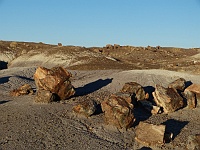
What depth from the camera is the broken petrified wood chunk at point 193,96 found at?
19.4 metres

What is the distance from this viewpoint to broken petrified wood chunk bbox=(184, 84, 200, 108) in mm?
19422

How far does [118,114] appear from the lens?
15.0 metres

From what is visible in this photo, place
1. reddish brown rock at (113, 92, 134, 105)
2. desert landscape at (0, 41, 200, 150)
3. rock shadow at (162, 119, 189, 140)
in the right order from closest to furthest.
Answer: desert landscape at (0, 41, 200, 150) < rock shadow at (162, 119, 189, 140) < reddish brown rock at (113, 92, 134, 105)

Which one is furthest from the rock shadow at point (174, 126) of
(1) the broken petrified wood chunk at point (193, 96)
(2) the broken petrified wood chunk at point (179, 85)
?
(2) the broken petrified wood chunk at point (179, 85)

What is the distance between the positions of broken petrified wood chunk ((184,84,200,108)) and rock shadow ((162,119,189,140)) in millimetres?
2654

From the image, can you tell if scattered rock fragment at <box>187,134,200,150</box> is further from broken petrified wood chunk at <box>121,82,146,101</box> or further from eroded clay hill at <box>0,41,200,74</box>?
eroded clay hill at <box>0,41,200,74</box>

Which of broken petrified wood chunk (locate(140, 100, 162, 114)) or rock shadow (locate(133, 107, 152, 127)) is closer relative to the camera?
rock shadow (locate(133, 107, 152, 127))

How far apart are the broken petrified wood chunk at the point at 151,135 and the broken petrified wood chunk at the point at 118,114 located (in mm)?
1341

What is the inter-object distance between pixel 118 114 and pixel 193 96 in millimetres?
6744

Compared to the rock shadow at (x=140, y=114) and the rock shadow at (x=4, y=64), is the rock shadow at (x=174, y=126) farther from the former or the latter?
the rock shadow at (x=4, y=64)

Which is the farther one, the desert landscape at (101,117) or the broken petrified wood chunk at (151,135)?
the broken petrified wood chunk at (151,135)

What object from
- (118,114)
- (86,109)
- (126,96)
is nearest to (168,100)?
(126,96)

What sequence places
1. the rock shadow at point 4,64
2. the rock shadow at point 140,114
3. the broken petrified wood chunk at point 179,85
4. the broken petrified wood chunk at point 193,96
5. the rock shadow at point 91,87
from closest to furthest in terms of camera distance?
the rock shadow at point 140,114 → the broken petrified wood chunk at point 193,96 → the rock shadow at point 91,87 → the broken petrified wood chunk at point 179,85 → the rock shadow at point 4,64

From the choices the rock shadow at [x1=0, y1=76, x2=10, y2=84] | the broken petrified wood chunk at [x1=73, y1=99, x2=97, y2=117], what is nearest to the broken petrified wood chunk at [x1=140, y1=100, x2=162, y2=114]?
the broken petrified wood chunk at [x1=73, y1=99, x2=97, y2=117]
